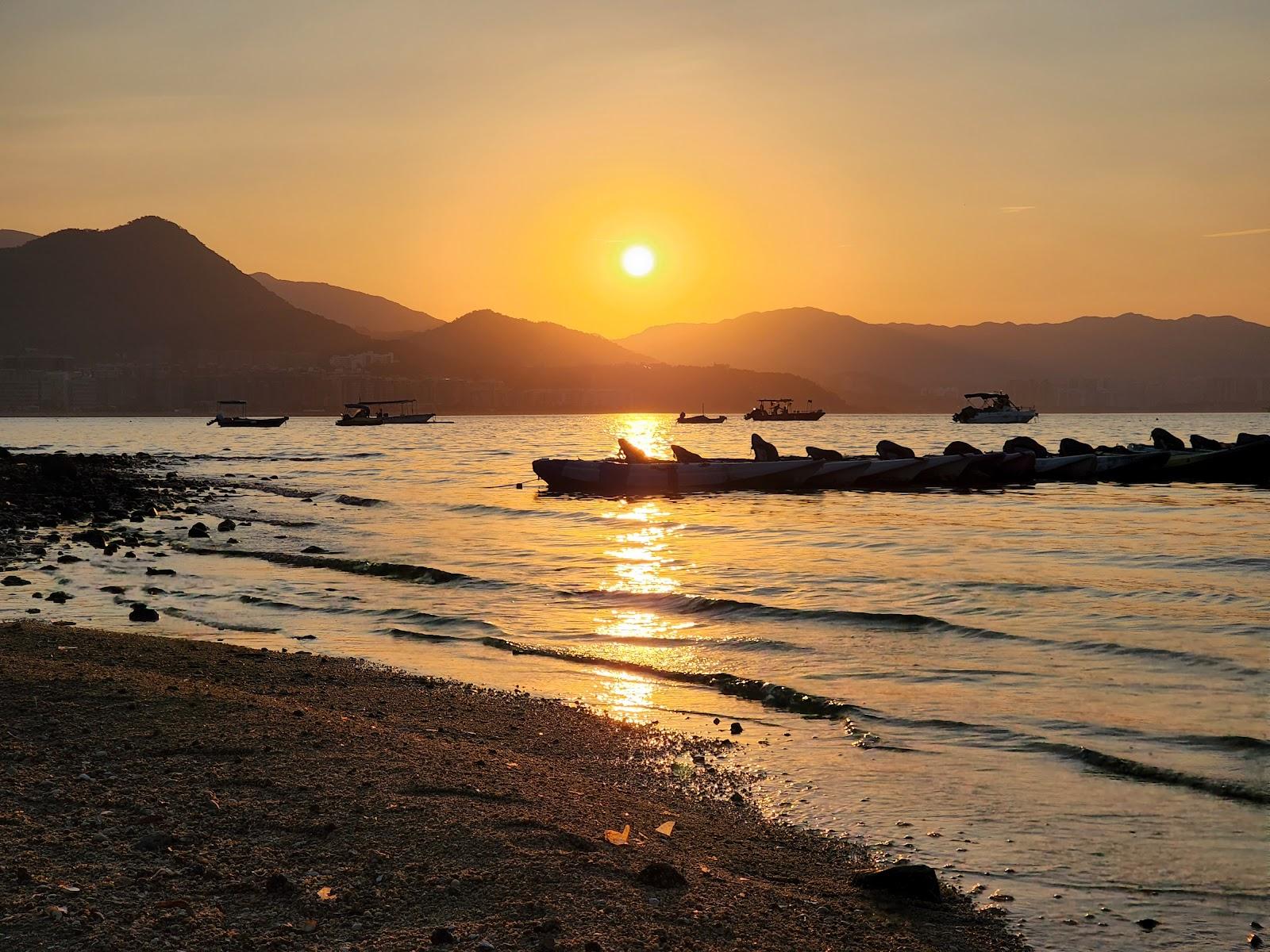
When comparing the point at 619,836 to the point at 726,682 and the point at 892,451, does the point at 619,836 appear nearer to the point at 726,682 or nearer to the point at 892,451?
the point at 726,682

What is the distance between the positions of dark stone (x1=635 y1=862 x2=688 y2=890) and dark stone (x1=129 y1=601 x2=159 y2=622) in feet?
38.2

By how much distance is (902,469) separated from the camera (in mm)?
46719

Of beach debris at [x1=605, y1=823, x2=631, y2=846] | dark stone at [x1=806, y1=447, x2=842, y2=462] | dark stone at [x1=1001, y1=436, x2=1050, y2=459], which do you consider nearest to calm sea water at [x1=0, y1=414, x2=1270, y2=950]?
beach debris at [x1=605, y1=823, x2=631, y2=846]

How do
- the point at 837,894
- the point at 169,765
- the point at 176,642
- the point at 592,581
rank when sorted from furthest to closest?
the point at 592,581, the point at 176,642, the point at 169,765, the point at 837,894

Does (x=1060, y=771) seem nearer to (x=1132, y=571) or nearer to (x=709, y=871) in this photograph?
(x=709, y=871)

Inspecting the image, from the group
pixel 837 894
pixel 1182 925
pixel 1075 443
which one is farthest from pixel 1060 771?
pixel 1075 443

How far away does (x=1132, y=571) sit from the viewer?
71.5 ft

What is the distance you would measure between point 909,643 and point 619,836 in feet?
28.5

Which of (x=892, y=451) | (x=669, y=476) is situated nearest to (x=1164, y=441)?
(x=892, y=451)

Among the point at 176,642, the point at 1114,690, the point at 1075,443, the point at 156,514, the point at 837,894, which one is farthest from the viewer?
the point at 1075,443

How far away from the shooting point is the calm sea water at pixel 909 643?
23.6 feet

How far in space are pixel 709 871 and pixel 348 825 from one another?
7.20 ft

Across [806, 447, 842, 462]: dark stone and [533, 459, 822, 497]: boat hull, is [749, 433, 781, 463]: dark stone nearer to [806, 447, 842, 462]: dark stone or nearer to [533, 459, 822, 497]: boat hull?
[806, 447, 842, 462]: dark stone

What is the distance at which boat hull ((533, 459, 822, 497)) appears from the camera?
138 ft
